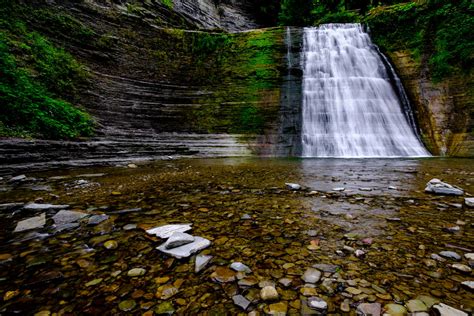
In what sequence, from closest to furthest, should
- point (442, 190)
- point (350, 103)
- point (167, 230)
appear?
1. point (167, 230)
2. point (442, 190)
3. point (350, 103)

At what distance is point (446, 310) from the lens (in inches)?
40.5

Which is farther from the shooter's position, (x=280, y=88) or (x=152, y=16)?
(x=152, y=16)

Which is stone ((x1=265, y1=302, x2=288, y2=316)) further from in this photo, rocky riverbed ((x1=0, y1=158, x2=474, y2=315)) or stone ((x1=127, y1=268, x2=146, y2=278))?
stone ((x1=127, y1=268, x2=146, y2=278))

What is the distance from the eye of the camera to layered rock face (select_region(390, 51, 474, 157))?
9.02m

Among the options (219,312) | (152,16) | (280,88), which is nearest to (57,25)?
(152,16)

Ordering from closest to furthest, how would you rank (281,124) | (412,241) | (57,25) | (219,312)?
(219,312) < (412,241) < (57,25) < (281,124)

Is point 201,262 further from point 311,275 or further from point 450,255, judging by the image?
point 450,255

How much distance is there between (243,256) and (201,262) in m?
0.31

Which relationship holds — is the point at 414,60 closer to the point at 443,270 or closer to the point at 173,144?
the point at 173,144

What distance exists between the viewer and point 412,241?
1739 millimetres

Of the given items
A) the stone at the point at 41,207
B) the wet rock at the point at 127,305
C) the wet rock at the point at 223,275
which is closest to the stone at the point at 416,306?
the wet rock at the point at 223,275

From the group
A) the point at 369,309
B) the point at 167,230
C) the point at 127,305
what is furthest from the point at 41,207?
the point at 369,309

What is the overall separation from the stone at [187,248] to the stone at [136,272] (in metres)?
0.21

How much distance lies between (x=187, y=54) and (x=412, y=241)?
1398 cm
